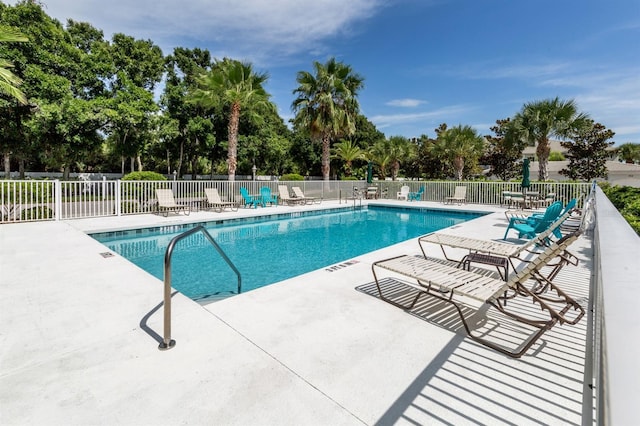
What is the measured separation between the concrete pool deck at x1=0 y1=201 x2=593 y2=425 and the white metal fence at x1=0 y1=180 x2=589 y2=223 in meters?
6.44

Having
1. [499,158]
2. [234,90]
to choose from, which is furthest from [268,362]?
[499,158]

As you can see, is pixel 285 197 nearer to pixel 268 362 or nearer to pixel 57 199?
pixel 57 199

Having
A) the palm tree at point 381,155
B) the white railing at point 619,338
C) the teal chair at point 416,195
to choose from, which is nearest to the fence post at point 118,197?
the white railing at point 619,338

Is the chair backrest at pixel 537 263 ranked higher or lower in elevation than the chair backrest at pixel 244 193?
lower

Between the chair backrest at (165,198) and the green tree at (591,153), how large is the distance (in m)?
29.5

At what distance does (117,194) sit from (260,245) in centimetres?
578

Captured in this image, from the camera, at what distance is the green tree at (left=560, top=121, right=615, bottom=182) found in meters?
26.3

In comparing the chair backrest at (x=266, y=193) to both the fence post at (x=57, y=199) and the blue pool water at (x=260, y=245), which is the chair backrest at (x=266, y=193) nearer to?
the blue pool water at (x=260, y=245)

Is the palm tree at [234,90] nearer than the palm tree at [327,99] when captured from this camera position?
Yes

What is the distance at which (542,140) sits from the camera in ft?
56.9

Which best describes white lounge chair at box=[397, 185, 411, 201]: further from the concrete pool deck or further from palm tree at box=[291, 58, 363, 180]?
the concrete pool deck

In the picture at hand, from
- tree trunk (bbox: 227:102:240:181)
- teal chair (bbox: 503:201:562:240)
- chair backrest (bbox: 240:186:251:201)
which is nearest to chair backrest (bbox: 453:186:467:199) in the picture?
teal chair (bbox: 503:201:562:240)

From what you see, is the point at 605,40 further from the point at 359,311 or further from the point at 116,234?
the point at 116,234

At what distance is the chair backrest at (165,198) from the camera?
36.4ft
